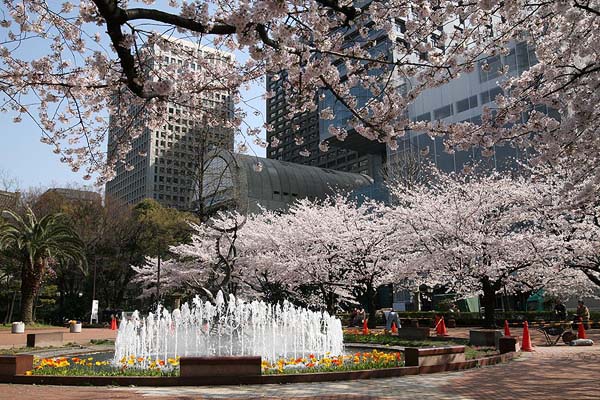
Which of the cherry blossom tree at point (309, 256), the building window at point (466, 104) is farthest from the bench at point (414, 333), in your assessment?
the building window at point (466, 104)

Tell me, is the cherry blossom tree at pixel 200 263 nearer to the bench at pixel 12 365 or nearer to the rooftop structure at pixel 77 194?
the rooftop structure at pixel 77 194

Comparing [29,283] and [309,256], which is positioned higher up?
[309,256]

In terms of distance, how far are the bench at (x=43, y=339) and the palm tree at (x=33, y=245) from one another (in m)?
15.8

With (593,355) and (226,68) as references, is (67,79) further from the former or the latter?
(593,355)

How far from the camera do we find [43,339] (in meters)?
19.3

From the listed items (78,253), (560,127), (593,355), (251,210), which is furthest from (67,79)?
(251,210)

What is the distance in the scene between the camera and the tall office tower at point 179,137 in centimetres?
884

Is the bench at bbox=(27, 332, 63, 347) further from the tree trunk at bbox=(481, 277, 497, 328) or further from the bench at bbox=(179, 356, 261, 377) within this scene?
the tree trunk at bbox=(481, 277, 497, 328)

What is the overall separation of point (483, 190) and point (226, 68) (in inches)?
748

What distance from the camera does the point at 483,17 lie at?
8.58m

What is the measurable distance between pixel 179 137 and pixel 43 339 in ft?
84.5

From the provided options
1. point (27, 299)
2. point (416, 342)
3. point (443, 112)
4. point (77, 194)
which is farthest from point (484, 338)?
point (77, 194)

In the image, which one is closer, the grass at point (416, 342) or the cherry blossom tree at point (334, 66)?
the cherry blossom tree at point (334, 66)

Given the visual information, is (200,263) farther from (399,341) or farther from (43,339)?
(399,341)
